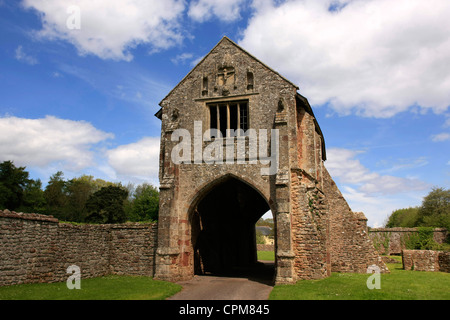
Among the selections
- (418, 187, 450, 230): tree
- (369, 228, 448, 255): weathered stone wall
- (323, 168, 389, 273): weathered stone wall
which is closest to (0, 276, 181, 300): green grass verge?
(323, 168, 389, 273): weathered stone wall

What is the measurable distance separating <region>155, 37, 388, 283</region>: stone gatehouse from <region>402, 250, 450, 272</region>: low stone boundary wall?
10.6 ft

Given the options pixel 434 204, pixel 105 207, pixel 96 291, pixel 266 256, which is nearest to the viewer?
pixel 96 291

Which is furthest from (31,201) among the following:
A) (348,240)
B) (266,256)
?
(348,240)

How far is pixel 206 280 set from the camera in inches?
634

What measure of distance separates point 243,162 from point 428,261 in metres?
13.0

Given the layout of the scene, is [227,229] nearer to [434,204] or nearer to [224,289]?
[224,289]

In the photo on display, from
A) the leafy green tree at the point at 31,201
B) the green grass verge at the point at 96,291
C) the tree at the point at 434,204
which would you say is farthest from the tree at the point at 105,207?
the tree at the point at 434,204

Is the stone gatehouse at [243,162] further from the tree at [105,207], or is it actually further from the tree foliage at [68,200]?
the tree at [105,207]

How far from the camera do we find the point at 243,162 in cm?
1588

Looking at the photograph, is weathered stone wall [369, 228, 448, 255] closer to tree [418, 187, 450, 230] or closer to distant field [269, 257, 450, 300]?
tree [418, 187, 450, 230]

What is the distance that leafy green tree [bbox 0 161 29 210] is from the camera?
3422 centimetres
